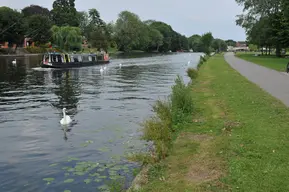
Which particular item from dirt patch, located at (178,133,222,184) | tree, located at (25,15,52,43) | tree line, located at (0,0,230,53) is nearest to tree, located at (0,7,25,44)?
tree line, located at (0,0,230,53)

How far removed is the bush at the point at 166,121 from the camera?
30.0ft

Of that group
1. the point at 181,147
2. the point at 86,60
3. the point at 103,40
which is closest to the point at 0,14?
the point at 103,40

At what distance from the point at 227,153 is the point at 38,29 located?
107 m

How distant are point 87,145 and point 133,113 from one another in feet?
17.3

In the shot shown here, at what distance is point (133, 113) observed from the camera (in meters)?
15.7

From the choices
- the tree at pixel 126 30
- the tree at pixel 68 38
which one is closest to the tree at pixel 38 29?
the tree at pixel 68 38

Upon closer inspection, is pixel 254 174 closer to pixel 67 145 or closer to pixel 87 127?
pixel 67 145

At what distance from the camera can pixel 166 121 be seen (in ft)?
36.8

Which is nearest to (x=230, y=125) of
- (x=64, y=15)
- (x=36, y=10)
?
(x=64, y=15)

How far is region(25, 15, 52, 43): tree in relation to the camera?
349 ft

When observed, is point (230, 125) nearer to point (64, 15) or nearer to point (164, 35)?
point (64, 15)

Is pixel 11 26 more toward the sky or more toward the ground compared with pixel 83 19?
more toward the ground

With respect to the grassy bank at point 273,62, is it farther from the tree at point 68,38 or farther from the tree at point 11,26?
the tree at point 11,26

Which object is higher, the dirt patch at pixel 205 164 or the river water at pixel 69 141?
the dirt patch at pixel 205 164
